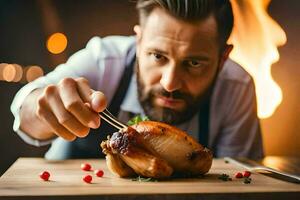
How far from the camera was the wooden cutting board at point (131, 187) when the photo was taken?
135 cm

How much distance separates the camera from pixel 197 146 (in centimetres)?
167

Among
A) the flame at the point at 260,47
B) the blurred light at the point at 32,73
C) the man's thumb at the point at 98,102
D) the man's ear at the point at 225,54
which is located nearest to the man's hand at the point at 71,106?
the man's thumb at the point at 98,102

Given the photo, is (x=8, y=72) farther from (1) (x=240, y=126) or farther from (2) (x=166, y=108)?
(1) (x=240, y=126)

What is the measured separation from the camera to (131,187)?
1.45 meters

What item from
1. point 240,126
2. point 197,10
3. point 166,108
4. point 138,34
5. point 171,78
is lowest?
point 240,126

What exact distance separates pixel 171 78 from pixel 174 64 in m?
0.07

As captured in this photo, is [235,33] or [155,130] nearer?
[155,130]

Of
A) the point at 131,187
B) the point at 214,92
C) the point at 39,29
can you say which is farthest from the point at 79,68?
the point at 131,187

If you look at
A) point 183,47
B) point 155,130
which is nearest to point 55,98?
point 155,130

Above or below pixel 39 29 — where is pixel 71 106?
below

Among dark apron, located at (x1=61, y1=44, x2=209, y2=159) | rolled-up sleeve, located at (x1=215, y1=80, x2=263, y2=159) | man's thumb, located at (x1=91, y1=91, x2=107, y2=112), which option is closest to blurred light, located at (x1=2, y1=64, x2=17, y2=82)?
dark apron, located at (x1=61, y1=44, x2=209, y2=159)

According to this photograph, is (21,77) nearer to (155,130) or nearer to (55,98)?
(55,98)

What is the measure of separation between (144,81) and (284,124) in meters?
0.84

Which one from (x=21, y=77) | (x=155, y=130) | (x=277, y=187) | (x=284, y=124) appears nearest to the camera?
(x=277, y=187)
